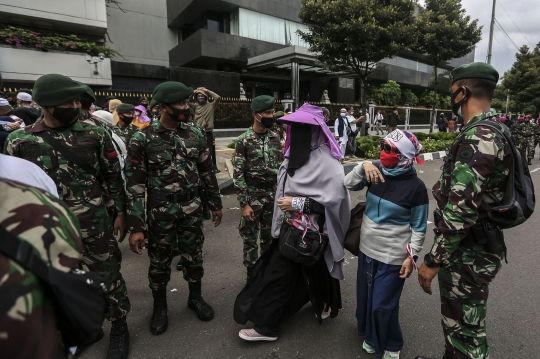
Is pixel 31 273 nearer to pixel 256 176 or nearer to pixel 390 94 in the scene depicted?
pixel 256 176

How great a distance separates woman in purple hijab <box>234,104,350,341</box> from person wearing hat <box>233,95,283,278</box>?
2.35 ft

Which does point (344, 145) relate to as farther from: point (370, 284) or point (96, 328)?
point (96, 328)

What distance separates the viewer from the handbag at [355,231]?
7.98 ft

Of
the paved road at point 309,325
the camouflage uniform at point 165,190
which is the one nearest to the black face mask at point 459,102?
the paved road at point 309,325

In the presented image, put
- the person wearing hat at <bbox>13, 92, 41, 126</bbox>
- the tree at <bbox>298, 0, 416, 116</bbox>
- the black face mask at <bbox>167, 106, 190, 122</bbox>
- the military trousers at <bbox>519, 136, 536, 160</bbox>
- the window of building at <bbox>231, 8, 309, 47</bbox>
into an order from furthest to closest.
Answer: the window of building at <bbox>231, 8, 309, 47</bbox> < the tree at <bbox>298, 0, 416, 116</bbox> < the military trousers at <bbox>519, 136, 536, 160</bbox> < the person wearing hat at <bbox>13, 92, 41, 126</bbox> < the black face mask at <bbox>167, 106, 190, 122</bbox>

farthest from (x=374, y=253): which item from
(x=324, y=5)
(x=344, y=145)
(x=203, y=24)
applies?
(x=203, y=24)

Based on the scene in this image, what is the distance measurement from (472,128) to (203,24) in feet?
76.2

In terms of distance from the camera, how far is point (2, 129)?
4.40m

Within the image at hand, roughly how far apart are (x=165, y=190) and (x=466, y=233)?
2.14m

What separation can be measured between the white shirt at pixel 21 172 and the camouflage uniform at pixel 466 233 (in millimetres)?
1828

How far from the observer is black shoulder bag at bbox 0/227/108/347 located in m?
0.68

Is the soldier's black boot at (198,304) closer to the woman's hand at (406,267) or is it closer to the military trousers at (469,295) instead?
the woman's hand at (406,267)

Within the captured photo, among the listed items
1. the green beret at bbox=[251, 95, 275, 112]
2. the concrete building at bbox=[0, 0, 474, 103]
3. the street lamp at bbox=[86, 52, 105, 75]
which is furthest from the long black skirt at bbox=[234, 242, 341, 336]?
the street lamp at bbox=[86, 52, 105, 75]

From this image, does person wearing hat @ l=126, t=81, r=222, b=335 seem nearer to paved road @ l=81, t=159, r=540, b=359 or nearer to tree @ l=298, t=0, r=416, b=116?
paved road @ l=81, t=159, r=540, b=359
